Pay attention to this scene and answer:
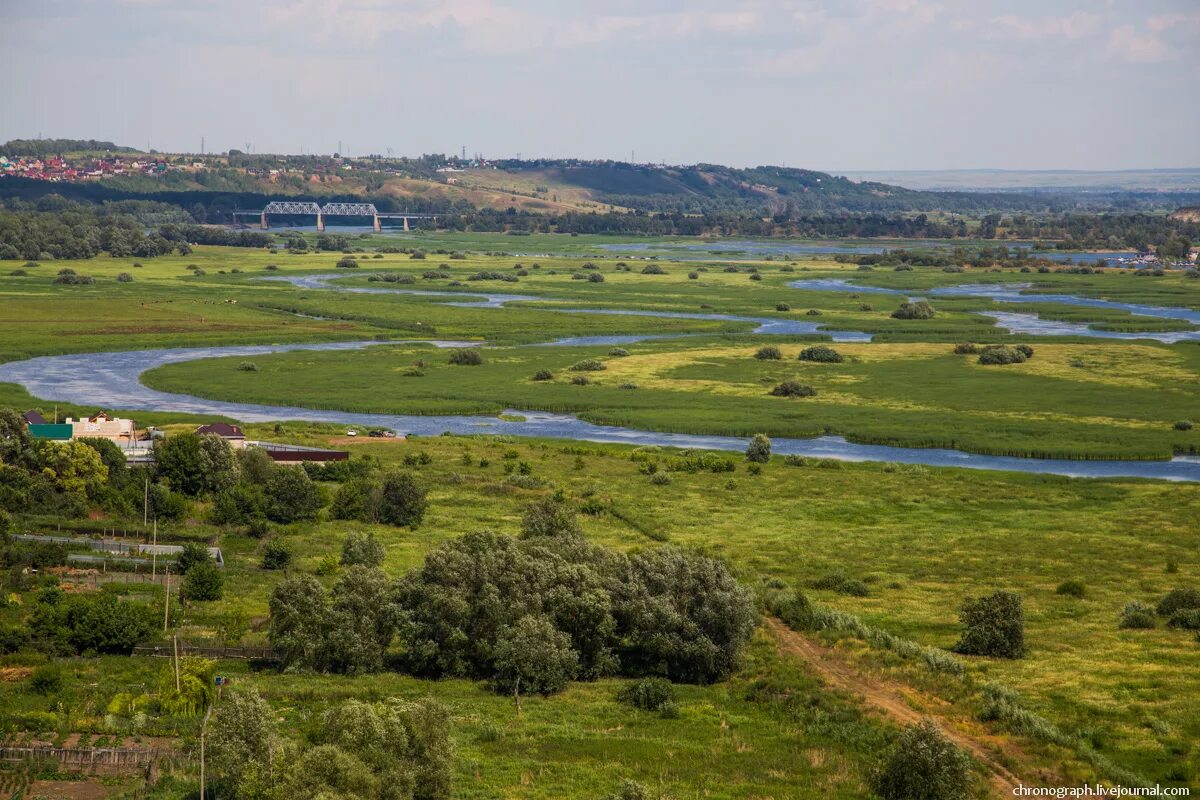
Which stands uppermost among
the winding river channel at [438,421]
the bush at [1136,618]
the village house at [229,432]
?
the village house at [229,432]

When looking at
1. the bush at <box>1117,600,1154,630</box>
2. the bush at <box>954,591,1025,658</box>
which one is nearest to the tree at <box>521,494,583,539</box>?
the bush at <box>954,591,1025,658</box>

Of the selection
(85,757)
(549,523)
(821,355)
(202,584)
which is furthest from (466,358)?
(85,757)

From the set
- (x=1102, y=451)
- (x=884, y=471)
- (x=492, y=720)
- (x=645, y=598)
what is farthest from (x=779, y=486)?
(x=492, y=720)

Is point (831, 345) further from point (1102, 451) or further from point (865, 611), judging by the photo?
point (865, 611)

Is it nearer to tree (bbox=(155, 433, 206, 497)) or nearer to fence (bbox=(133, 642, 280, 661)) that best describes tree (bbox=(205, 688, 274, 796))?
fence (bbox=(133, 642, 280, 661))

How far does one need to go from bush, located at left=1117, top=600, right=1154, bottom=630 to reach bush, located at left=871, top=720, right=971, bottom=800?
14.2 m

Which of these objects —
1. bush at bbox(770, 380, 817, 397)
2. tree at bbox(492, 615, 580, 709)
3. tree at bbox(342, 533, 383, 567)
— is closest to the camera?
tree at bbox(492, 615, 580, 709)

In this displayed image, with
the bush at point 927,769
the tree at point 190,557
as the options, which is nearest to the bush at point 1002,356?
the tree at point 190,557

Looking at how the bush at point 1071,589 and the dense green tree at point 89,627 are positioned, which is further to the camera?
the bush at point 1071,589

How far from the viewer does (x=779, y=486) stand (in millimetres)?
58938

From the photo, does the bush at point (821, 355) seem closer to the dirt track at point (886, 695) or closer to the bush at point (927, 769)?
the dirt track at point (886, 695)

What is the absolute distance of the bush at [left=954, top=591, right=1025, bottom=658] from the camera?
117 feet

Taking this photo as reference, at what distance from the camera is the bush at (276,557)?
44188mm

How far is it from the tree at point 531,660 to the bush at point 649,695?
156 centimetres
